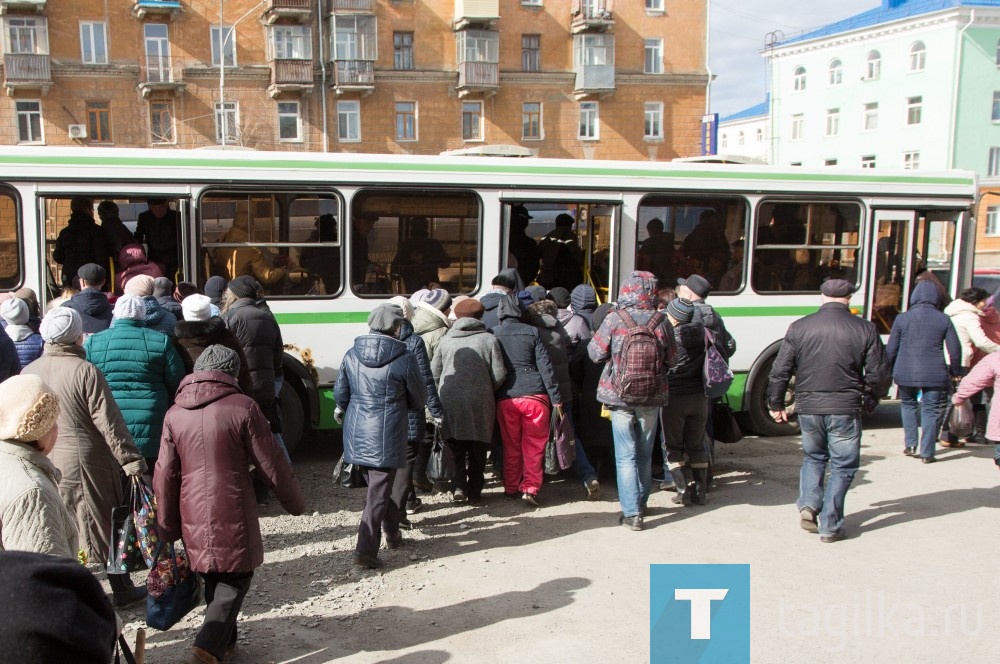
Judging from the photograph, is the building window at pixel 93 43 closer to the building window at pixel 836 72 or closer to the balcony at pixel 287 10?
the balcony at pixel 287 10

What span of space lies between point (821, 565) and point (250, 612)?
366 cm

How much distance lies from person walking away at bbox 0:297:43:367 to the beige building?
33.3 metres

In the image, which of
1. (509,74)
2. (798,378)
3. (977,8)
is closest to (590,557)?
(798,378)

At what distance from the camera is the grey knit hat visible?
406 centimetres

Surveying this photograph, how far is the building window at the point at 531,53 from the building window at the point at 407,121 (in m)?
6.58

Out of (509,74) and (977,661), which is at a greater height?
(509,74)

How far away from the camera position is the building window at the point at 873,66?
4850cm

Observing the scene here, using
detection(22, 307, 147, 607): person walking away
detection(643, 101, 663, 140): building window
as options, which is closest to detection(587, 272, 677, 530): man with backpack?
detection(22, 307, 147, 607): person walking away

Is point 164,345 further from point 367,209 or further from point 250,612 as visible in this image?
point 367,209

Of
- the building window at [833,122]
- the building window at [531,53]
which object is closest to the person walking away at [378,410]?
the building window at [531,53]

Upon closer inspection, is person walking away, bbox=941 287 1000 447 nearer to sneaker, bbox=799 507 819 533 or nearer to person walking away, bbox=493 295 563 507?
sneaker, bbox=799 507 819 533

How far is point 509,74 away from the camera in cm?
4278

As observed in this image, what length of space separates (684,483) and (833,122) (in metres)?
51.1

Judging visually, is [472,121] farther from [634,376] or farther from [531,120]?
[634,376]
